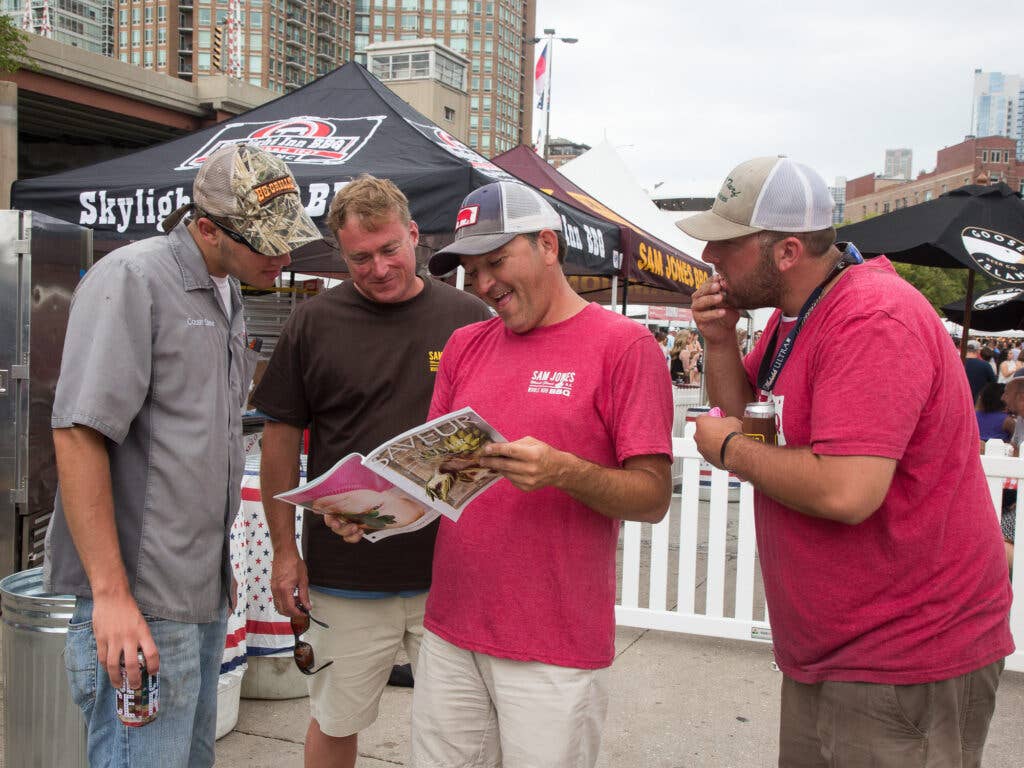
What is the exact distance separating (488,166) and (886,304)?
5.08 m

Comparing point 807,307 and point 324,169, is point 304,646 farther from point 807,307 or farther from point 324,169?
point 324,169

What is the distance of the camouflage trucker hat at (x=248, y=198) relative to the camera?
6.76ft

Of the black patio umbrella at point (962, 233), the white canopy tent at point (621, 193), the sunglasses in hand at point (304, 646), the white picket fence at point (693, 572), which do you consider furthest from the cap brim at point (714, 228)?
the white canopy tent at point (621, 193)

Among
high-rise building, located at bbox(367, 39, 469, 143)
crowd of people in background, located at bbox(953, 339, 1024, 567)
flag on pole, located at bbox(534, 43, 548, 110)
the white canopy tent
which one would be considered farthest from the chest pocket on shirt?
high-rise building, located at bbox(367, 39, 469, 143)

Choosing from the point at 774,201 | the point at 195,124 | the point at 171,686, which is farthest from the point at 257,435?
the point at 195,124

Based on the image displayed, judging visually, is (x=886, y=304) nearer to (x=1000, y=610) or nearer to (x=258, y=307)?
(x=1000, y=610)

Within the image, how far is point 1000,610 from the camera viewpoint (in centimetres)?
188

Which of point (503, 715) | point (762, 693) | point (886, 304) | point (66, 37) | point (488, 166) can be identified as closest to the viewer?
point (886, 304)

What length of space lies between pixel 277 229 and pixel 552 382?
0.76 meters

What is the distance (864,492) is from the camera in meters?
1.67

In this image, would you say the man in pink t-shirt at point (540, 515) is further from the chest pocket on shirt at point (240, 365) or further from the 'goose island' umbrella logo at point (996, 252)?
the 'goose island' umbrella logo at point (996, 252)

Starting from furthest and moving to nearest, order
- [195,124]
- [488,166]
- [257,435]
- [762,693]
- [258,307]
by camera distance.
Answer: [195,124] < [258,307] < [488,166] < [257,435] < [762,693]

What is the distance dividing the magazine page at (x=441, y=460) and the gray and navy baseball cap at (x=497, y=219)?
1.60ft

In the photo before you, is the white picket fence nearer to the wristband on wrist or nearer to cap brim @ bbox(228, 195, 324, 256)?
the wristband on wrist
